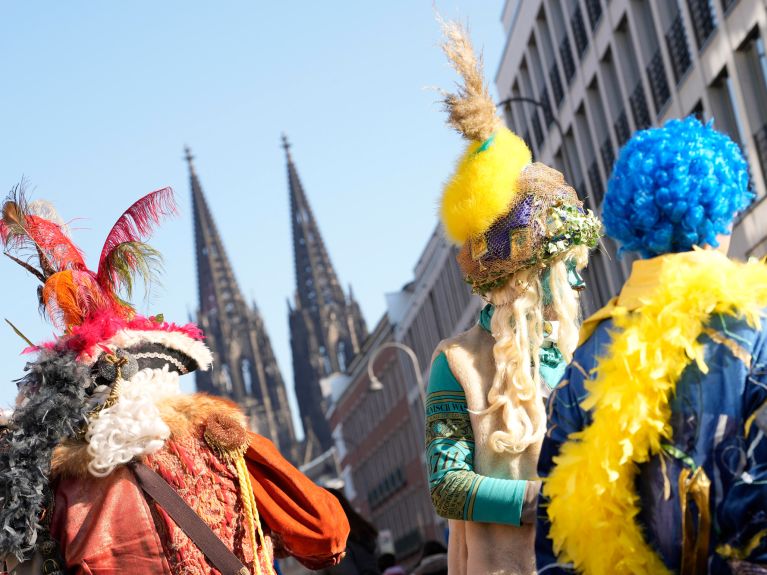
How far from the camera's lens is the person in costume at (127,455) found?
488 cm

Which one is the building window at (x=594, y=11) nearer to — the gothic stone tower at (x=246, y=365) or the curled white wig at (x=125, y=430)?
the curled white wig at (x=125, y=430)

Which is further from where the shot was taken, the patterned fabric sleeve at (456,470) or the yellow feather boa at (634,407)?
the patterned fabric sleeve at (456,470)

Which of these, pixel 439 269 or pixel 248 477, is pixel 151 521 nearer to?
pixel 248 477

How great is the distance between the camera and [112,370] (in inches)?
199

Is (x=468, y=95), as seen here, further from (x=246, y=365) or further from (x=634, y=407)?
(x=246, y=365)

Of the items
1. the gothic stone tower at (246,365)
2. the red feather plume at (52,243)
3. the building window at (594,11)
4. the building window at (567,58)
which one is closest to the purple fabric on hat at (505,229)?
the red feather plume at (52,243)

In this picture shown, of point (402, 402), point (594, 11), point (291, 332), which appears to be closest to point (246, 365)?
point (291, 332)

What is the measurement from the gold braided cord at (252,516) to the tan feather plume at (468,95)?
124 centimetres

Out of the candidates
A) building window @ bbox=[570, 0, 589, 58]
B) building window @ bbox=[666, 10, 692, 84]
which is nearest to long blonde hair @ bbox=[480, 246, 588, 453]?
building window @ bbox=[666, 10, 692, 84]

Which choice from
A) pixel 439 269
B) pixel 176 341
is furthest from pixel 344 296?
pixel 176 341

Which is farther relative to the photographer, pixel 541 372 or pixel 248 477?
pixel 248 477

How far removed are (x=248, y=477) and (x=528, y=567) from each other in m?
1.11

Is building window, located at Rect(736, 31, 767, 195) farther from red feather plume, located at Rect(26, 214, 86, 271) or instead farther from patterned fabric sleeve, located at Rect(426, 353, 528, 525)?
patterned fabric sleeve, located at Rect(426, 353, 528, 525)

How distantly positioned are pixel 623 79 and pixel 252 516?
26.5m
